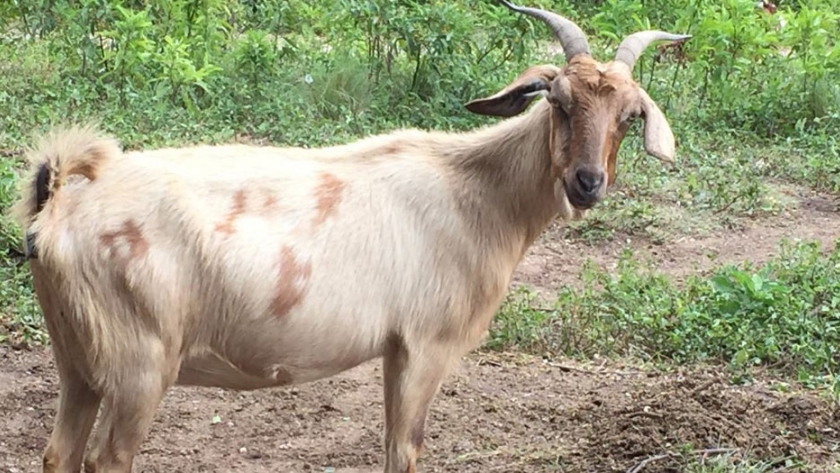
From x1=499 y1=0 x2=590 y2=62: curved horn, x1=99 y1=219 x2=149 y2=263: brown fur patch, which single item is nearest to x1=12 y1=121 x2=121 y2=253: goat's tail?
x1=99 y1=219 x2=149 y2=263: brown fur patch

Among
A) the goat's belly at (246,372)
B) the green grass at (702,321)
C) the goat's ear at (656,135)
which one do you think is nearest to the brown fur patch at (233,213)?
the goat's belly at (246,372)

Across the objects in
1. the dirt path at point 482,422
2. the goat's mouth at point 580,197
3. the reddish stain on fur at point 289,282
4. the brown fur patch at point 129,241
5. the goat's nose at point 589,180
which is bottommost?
the dirt path at point 482,422

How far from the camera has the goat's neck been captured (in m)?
4.91

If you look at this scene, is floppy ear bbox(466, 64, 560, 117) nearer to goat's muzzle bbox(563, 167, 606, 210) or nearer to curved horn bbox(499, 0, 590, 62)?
curved horn bbox(499, 0, 590, 62)

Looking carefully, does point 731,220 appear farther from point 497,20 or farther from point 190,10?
point 190,10

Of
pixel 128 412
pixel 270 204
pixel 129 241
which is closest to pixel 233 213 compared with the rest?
pixel 270 204

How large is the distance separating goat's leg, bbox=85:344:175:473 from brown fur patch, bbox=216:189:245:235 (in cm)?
51

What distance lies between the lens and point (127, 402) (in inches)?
163

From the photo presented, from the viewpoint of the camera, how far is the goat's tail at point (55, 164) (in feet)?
13.5

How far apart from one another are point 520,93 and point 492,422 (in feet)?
5.62

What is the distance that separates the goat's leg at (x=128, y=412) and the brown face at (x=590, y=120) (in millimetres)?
1650

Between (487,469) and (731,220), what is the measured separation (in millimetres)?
3882

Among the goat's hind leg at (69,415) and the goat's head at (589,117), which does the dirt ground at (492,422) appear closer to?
the goat's hind leg at (69,415)

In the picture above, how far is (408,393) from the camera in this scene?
4.73 meters
